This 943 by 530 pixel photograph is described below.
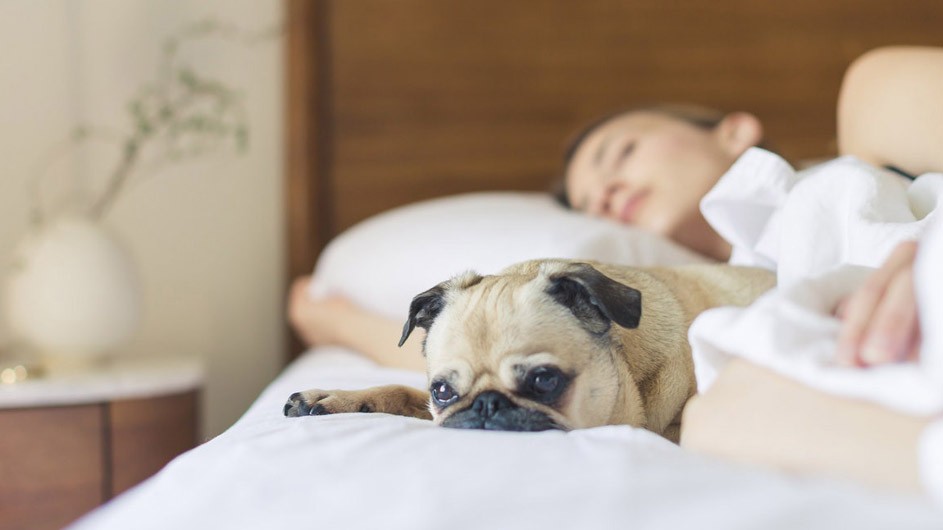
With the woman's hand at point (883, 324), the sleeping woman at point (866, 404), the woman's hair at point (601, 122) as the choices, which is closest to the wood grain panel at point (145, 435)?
the woman's hair at point (601, 122)

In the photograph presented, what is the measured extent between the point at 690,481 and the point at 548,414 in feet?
1.18

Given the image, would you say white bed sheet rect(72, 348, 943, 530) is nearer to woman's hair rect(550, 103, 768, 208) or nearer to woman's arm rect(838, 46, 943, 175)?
woman's arm rect(838, 46, 943, 175)

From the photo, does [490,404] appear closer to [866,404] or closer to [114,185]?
[866,404]

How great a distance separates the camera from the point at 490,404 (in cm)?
103

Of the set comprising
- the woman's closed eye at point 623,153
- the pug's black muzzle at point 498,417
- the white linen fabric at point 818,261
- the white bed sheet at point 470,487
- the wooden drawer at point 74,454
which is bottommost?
the wooden drawer at point 74,454

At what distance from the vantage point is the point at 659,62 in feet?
8.84

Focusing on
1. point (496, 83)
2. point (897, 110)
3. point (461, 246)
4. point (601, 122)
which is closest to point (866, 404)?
point (897, 110)

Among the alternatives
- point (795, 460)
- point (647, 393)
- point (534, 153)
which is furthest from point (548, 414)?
point (534, 153)

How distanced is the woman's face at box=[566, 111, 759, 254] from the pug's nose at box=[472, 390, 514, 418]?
0.92 metres

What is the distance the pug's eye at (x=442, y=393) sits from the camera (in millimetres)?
1102

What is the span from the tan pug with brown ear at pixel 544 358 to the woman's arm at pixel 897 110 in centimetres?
50

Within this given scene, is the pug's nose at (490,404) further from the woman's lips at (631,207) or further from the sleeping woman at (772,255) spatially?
the woman's lips at (631,207)

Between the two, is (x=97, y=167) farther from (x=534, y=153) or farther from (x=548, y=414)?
(x=548, y=414)

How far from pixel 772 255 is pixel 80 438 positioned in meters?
1.44
